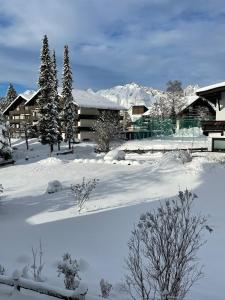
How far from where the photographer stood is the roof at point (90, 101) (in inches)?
2894

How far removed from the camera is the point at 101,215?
16.0m

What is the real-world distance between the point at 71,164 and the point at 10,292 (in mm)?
27559

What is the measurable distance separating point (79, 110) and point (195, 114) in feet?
65.9

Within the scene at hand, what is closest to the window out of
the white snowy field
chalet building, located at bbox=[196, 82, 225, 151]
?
chalet building, located at bbox=[196, 82, 225, 151]

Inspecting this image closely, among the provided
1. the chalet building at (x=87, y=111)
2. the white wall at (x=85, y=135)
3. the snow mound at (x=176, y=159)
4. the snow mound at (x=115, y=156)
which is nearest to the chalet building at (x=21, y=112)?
the chalet building at (x=87, y=111)

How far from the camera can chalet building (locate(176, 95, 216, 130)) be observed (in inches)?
2443

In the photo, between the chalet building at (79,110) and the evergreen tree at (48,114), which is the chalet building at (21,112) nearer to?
the chalet building at (79,110)

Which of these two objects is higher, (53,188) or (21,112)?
(21,112)

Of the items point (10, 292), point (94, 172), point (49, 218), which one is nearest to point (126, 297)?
point (10, 292)

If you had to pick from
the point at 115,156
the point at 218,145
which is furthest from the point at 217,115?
the point at 115,156

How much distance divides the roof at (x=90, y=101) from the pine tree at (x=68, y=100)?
10.4 meters

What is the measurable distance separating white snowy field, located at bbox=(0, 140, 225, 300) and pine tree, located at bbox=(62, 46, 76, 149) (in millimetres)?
27424

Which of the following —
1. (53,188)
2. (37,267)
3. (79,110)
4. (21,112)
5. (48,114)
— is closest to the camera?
(37,267)

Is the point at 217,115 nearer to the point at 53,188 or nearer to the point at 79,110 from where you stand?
the point at 53,188
